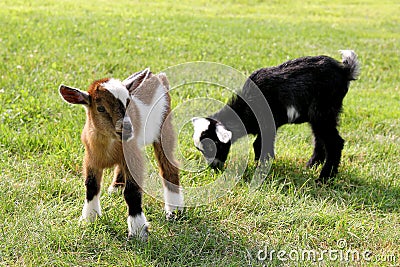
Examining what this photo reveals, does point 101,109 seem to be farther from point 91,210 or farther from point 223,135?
point 223,135

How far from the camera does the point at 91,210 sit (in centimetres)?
397

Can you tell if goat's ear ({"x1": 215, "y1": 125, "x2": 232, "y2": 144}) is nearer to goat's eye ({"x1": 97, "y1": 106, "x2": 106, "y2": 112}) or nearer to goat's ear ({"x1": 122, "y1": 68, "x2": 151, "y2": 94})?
goat's ear ({"x1": 122, "y1": 68, "x2": 151, "y2": 94})

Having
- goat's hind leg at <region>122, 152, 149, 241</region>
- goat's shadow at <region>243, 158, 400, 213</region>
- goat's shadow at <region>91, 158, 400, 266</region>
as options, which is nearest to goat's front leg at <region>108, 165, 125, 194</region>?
goat's shadow at <region>91, 158, 400, 266</region>

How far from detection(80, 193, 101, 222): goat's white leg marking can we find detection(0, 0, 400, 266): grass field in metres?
0.06

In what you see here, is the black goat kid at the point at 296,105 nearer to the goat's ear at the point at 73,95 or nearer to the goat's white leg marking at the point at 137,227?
the goat's white leg marking at the point at 137,227

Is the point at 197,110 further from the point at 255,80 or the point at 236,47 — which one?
the point at 236,47

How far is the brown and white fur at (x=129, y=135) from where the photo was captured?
11.7ft

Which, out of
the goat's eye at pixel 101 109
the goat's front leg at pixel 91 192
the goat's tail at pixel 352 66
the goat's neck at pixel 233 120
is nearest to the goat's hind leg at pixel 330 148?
the goat's tail at pixel 352 66

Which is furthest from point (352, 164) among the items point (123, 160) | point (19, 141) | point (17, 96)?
point (17, 96)

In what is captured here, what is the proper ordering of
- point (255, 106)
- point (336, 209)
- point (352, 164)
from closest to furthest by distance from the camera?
1. point (336, 209)
2. point (255, 106)
3. point (352, 164)

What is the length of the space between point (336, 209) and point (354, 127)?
7.62 feet

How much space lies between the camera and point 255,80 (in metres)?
5.12

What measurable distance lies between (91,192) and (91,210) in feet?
0.49

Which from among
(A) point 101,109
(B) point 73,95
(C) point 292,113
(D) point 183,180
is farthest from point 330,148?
(B) point 73,95
